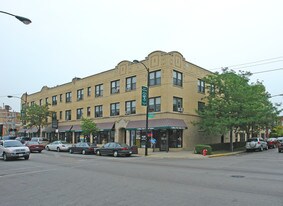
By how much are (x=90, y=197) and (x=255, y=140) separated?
99.6 ft

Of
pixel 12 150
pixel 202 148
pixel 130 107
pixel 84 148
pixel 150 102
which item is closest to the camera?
pixel 12 150

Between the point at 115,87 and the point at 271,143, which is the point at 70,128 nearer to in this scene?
the point at 115,87

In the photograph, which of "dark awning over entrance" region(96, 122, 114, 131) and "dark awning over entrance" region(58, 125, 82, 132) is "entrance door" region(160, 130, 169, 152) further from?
"dark awning over entrance" region(58, 125, 82, 132)

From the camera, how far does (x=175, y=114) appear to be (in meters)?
32.7

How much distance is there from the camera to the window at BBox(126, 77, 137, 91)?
3656cm

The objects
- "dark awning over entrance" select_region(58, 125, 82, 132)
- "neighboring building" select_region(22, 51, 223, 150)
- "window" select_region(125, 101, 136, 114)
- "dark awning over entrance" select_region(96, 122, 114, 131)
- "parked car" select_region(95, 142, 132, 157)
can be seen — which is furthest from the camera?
"dark awning over entrance" select_region(58, 125, 82, 132)

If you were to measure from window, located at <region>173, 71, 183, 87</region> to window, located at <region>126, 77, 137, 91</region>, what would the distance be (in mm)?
5514

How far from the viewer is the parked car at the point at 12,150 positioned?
2155cm

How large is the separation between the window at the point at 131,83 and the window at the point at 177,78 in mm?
5514

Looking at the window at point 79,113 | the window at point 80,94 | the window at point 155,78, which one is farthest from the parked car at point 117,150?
the window at point 80,94

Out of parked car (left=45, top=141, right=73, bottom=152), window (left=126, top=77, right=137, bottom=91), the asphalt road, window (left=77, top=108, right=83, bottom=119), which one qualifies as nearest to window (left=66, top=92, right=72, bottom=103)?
window (left=77, top=108, right=83, bottom=119)

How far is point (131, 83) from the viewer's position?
3697 centimetres

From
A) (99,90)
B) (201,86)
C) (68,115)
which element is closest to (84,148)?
(99,90)

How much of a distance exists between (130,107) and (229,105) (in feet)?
39.9
